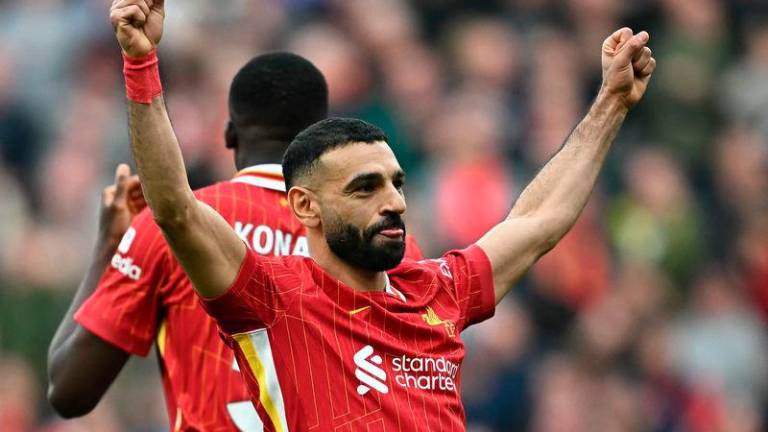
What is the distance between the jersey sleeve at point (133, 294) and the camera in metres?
5.59

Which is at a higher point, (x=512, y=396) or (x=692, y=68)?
(x=692, y=68)

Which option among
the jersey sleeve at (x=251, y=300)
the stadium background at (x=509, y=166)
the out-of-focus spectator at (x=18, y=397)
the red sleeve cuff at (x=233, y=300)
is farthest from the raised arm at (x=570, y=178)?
Answer: the out-of-focus spectator at (x=18, y=397)

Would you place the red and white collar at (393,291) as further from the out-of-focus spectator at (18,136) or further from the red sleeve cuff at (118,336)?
the out-of-focus spectator at (18,136)

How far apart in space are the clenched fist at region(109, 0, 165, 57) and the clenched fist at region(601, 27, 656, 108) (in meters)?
1.87

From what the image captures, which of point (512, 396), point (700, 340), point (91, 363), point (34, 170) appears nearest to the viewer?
point (91, 363)

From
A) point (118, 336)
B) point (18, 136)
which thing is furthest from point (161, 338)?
point (18, 136)

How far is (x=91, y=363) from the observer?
576 cm

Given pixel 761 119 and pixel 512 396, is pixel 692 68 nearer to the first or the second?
pixel 761 119

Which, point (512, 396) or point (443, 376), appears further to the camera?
point (512, 396)

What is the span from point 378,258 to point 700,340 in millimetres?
6799

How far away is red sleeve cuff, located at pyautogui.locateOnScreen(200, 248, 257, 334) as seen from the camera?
466 centimetres

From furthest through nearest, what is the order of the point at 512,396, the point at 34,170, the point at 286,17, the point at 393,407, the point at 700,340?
1. the point at 286,17
2. the point at 34,170
3. the point at 700,340
4. the point at 512,396
5. the point at 393,407

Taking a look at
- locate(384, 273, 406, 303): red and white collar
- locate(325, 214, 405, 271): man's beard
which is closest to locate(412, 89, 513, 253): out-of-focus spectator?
locate(384, 273, 406, 303): red and white collar

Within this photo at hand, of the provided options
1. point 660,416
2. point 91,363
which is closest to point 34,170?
point 660,416
